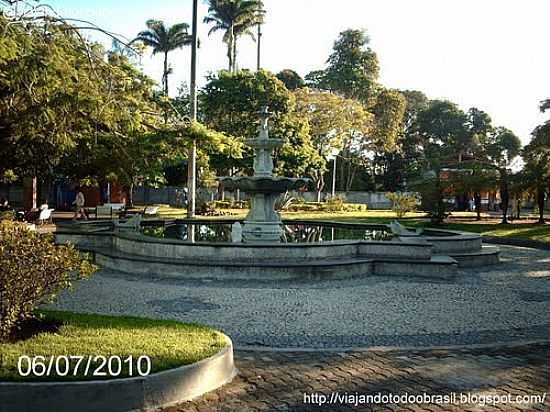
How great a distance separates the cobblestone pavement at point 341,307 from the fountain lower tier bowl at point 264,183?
370 cm

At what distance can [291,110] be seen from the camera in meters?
37.5

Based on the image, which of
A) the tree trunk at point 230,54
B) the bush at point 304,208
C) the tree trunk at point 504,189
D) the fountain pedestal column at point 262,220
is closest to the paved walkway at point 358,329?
the fountain pedestal column at point 262,220

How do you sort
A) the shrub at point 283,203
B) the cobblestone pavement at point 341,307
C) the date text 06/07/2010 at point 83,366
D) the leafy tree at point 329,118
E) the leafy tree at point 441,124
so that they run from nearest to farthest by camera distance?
1. the date text 06/07/2010 at point 83,366
2. the cobblestone pavement at point 341,307
3. the shrub at point 283,203
4. the leafy tree at point 329,118
5. the leafy tree at point 441,124

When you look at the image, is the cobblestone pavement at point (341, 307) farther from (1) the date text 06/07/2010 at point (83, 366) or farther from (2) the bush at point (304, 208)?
(2) the bush at point (304, 208)

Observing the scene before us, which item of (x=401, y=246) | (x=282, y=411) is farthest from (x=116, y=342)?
(x=401, y=246)

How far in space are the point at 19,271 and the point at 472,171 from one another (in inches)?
1084

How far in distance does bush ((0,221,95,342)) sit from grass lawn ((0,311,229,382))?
0.33 m

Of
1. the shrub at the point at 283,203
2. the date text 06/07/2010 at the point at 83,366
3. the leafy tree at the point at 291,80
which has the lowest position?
the date text 06/07/2010 at the point at 83,366

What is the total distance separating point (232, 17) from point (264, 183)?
115 ft

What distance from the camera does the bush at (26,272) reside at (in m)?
5.13

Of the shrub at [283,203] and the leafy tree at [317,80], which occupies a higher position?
the leafy tree at [317,80]

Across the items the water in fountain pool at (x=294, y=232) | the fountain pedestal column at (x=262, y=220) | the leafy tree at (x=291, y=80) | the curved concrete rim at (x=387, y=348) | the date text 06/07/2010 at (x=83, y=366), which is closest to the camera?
the date text 06/07/2010 at (x=83, y=366)

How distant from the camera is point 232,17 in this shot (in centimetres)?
4578

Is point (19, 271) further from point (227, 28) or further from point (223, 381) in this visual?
point (227, 28)
